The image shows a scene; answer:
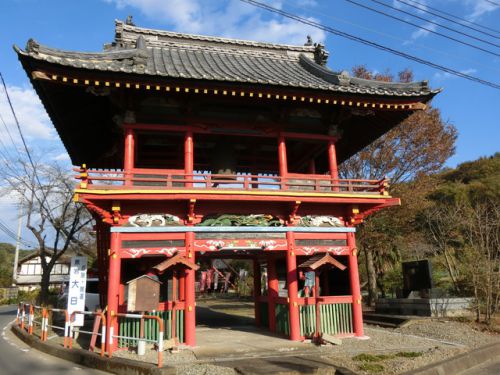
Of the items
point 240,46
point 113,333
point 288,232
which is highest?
point 240,46

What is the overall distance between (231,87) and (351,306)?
7.43 metres

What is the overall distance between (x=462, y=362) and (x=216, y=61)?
12036 mm

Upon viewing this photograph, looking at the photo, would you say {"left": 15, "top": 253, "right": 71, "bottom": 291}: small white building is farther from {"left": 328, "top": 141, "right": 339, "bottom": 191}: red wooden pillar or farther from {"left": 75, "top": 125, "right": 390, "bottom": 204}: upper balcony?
{"left": 328, "top": 141, "right": 339, "bottom": 191}: red wooden pillar

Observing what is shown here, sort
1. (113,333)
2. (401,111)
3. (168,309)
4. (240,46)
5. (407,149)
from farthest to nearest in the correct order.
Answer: (407,149), (240,46), (401,111), (168,309), (113,333)

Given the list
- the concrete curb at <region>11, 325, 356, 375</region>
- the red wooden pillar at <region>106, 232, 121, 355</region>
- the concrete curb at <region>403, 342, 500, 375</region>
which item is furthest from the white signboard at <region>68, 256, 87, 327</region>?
the concrete curb at <region>403, 342, 500, 375</region>

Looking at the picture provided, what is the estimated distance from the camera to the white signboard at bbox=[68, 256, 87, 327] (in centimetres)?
1159

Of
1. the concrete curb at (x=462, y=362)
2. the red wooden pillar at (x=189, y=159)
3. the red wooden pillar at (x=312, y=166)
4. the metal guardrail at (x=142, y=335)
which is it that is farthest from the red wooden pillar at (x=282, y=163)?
the concrete curb at (x=462, y=362)

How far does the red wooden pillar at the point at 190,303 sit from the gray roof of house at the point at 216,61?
4663 mm

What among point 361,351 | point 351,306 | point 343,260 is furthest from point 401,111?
point 361,351

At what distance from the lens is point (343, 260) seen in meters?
13.0

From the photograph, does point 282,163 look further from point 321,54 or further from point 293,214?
point 321,54

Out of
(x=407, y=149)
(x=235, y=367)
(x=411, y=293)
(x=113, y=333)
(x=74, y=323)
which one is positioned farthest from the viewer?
(x=407, y=149)

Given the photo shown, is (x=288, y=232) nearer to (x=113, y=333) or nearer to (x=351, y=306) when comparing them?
(x=351, y=306)

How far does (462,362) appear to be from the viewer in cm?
898
